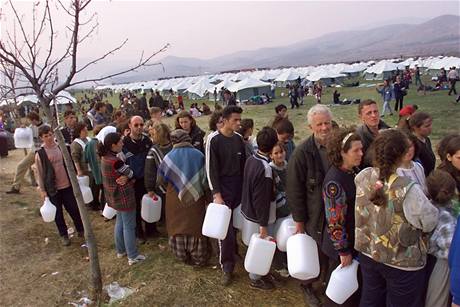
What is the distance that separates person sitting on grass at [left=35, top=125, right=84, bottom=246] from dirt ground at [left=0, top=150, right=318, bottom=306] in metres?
0.46

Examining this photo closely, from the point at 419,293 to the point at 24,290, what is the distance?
398 cm

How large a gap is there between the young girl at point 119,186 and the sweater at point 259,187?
1.47 m

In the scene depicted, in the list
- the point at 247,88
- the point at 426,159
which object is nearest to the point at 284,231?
the point at 426,159

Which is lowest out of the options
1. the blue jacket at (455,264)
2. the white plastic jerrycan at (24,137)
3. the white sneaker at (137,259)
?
the white sneaker at (137,259)

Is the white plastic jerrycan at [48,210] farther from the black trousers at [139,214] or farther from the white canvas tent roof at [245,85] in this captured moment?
the white canvas tent roof at [245,85]

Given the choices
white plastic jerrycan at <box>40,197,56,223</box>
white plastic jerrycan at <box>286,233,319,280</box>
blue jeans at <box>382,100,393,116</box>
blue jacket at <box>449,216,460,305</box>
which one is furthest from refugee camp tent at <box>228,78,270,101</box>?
blue jacket at <box>449,216,460,305</box>

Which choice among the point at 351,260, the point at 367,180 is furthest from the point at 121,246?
the point at 367,180

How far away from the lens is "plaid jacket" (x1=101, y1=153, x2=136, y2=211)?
13.0ft

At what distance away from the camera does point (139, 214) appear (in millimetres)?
4984

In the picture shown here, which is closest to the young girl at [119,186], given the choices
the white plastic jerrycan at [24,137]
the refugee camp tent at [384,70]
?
the white plastic jerrycan at [24,137]

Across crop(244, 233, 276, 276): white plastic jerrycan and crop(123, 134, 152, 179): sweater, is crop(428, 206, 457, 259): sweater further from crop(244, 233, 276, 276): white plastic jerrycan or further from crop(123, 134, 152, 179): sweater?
crop(123, 134, 152, 179): sweater

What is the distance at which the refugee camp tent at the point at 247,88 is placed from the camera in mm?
27562

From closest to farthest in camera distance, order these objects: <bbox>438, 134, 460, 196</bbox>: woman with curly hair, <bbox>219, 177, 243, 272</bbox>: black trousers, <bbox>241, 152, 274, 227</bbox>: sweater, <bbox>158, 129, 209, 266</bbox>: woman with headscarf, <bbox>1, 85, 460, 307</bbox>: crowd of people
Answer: <bbox>1, 85, 460, 307</bbox>: crowd of people
<bbox>438, 134, 460, 196</bbox>: woman with curly hair
<bbox>241, 152, 274, 227</bbox>: sweater
<bbox>219, 177, 243, 272</bbox>: black trousers
<bbox>158, 129, 209, 266</bbox>: woman with headscarf

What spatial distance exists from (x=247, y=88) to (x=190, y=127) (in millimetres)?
23519
